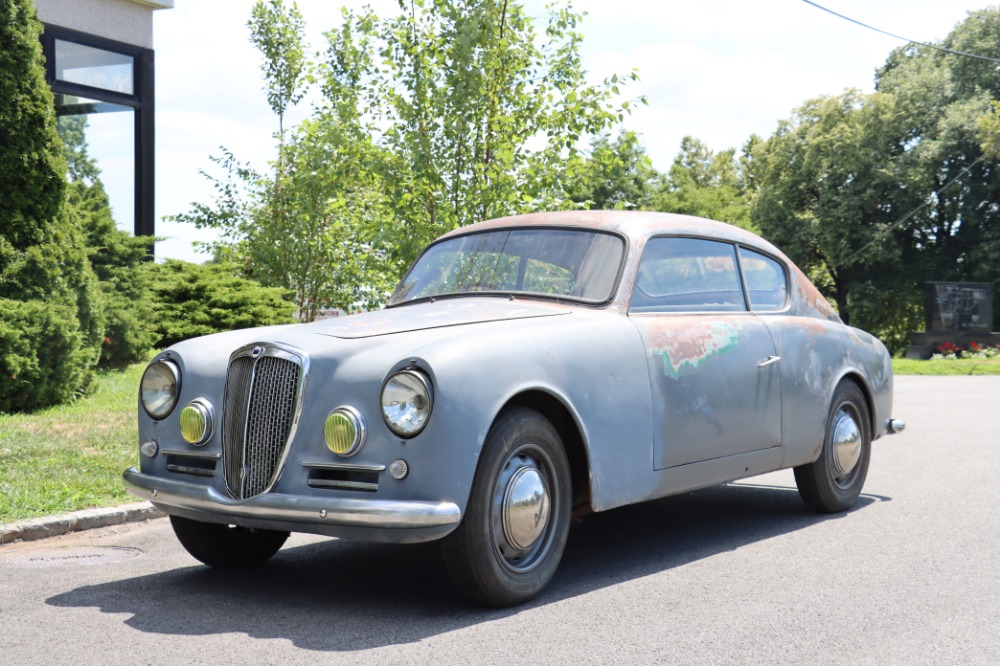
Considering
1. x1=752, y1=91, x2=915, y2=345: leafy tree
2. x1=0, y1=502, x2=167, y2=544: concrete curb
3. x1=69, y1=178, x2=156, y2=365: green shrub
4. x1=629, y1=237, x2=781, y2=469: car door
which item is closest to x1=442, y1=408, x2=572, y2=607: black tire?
x1=629, y1=237, x2=781, y2=469: car door

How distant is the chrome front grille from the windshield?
154 centimetres

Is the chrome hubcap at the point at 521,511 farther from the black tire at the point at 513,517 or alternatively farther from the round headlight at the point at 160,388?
the round headlight at the point at 160,388

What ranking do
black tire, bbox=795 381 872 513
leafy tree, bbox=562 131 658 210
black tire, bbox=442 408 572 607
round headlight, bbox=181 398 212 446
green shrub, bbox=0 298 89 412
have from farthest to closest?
leafy tree, bbox=562 131 658 210 → green shrub, bbox=0 298 89 412 → black tire, bbox=795 381 872 513 → round headlight, bbox=181 398 212 446 → black tire, bbox=442 408 572 607

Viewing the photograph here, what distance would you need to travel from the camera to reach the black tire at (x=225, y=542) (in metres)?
5.33

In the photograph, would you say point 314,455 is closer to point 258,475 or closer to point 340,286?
point 258,475

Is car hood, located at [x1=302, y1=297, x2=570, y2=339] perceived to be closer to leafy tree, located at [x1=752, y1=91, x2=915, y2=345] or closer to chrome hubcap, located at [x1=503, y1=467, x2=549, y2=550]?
chrome hubcap, located at [x1=503, y1=467, x2=549, y2=550]

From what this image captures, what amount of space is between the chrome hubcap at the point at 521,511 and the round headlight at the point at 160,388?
1.59 metres

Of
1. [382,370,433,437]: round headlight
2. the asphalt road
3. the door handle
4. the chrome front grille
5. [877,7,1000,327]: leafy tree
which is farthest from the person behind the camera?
[877,7,1000,327]: leafy tree

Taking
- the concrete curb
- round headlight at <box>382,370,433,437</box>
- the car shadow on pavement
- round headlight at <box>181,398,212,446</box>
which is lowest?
the concrete curb

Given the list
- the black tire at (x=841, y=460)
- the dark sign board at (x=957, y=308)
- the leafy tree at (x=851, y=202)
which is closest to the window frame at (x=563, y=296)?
the black tire at (x=841, y=460)

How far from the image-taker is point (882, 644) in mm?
4125

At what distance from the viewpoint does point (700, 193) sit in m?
57.3

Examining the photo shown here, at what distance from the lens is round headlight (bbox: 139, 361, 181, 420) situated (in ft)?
16.5

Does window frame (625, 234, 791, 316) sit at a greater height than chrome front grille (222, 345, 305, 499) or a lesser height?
greater
